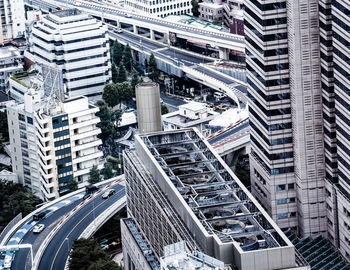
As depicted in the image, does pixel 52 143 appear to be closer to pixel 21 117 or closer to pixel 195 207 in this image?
pixel 21 117

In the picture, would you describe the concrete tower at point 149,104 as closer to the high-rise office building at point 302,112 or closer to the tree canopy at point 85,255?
the high-rise office building at point 302,112

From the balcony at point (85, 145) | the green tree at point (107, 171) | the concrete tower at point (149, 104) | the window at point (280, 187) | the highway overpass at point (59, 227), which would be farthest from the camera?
the green tree at point (107, 171)

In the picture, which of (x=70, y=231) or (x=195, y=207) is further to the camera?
(x=70, y=231)

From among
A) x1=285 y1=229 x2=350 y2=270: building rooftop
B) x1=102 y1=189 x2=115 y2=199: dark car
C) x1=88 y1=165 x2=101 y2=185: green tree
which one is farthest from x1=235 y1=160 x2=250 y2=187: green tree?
x1=285 y1=229 x2=350 y2=270: building rooftop

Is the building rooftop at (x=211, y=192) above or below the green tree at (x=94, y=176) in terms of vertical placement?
above

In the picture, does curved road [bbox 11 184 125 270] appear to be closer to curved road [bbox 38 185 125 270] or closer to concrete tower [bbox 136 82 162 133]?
curved road [bbox 38 185 125 270]

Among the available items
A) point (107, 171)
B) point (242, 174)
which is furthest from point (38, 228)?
point (242, 174)

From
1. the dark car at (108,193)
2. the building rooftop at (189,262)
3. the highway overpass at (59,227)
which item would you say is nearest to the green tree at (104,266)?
the highway overpass at (59,227)
